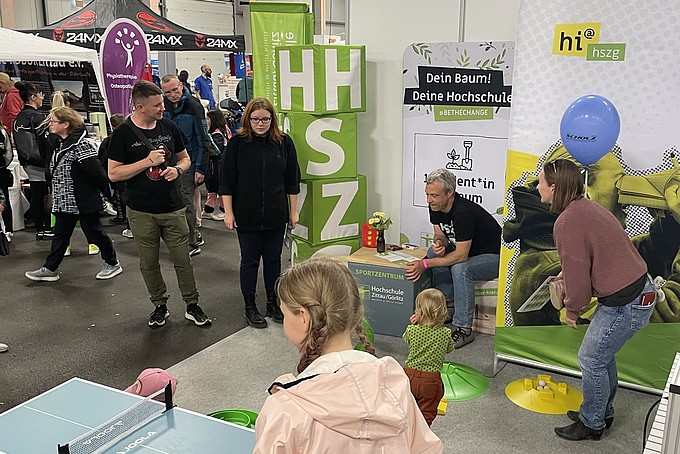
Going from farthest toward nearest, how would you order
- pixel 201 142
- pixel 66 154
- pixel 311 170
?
pixel 201 142 → pixel 66 154 → pixel 311 170

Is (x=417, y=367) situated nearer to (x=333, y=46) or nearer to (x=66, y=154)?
(x=333, y=46)

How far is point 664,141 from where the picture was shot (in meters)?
3.24

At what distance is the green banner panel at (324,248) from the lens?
486 centimetres

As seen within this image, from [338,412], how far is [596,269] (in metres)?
1.86

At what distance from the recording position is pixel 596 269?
2883mm

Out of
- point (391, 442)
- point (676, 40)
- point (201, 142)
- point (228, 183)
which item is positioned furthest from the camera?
point (201, 142)

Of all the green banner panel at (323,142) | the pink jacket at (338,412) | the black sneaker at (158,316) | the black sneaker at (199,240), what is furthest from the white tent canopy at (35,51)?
the pink jacket at (338,412)

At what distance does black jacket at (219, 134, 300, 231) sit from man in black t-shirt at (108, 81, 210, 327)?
324mm

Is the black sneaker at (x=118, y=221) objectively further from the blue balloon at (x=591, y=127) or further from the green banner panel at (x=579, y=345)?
the blue balloon at (x=591, y=127)

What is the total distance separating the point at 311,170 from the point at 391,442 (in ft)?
11.1

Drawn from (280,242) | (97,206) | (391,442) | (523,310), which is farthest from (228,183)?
(391,442)

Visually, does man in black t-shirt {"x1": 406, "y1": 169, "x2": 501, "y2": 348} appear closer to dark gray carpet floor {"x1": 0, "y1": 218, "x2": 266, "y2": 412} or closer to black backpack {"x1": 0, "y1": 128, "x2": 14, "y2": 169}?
dark gray carpet floor {"x1": 0, "y1": 218, "x2": 266, "y2": 412}

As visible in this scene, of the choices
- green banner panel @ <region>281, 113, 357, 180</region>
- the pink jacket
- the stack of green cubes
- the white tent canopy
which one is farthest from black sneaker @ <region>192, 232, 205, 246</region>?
the pink jacket

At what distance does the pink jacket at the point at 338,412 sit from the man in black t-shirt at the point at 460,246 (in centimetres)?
267
